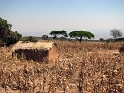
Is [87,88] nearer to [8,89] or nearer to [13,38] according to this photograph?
[8,89]

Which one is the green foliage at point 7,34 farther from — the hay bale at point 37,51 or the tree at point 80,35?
the tree at point 80,35

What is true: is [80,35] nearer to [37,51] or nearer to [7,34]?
[7,34]

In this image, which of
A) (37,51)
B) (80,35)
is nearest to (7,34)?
(37,51)

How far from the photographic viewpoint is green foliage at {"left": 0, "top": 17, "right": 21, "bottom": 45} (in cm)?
1591

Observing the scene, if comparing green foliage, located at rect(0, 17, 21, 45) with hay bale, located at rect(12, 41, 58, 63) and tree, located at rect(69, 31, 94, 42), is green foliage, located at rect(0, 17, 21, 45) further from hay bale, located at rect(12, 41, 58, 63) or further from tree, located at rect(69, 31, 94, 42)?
tree, located at rect(69, 31, 94, 42)

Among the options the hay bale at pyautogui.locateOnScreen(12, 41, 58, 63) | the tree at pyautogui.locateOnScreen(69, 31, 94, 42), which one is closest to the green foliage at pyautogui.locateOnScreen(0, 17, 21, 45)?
the hay bale at pyautogui.locateOnScreen(12, 41, 58, 63)

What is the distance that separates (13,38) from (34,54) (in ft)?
21.0

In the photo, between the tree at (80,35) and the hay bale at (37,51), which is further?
the tree at (80,35)

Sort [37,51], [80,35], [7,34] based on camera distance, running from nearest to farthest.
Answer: [37,51] < [7,34] < [80,35]

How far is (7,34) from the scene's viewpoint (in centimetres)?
1647

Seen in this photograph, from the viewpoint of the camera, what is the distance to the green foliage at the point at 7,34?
1591cm

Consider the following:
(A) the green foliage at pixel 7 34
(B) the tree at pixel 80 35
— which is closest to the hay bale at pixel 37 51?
(A) the green foliage at pixel 7 34

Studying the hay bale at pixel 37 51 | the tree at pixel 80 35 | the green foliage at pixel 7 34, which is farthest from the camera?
the tree at pixel 80 35

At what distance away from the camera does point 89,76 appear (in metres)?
6.10
